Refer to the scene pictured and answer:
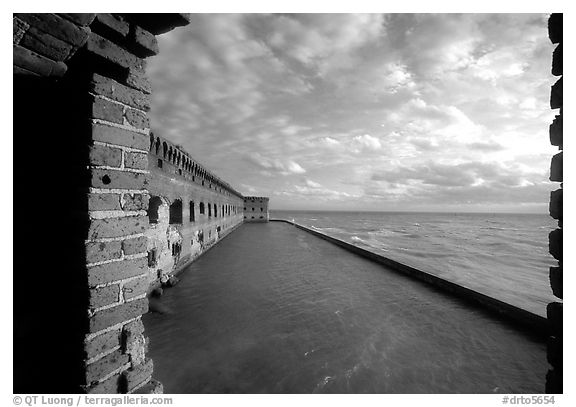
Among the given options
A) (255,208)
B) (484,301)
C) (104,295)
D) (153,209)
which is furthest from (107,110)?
(255,208)

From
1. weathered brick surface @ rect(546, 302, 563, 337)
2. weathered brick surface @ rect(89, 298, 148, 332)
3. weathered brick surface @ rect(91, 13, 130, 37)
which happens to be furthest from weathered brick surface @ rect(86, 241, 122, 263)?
weathered brick surface @ rect(546, 302, 563, 337)

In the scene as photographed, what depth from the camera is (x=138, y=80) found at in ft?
6.63

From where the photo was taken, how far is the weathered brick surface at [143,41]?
193 cm

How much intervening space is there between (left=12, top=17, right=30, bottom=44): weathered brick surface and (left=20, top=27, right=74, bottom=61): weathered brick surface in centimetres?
2

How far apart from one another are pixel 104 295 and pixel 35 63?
5.00ft

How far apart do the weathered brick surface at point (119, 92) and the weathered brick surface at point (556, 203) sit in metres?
3.10

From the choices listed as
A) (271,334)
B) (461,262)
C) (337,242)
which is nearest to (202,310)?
(271,334)

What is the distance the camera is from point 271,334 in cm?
595

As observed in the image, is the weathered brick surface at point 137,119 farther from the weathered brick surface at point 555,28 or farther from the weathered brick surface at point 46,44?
the weathered brick surface at point 555,28

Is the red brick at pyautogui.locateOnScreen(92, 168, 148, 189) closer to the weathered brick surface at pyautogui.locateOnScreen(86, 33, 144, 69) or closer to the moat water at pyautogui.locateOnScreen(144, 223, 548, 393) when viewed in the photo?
the weathered brick surface at pyautogui.locateOnScreen(86, 33, 144, 69)

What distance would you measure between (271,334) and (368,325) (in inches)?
103

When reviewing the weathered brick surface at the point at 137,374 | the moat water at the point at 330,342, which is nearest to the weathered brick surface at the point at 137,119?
the weathered brick surface at the point at 137,374

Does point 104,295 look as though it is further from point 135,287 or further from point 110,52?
point 110,52

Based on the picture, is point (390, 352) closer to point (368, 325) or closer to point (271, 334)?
point (368, 325)
